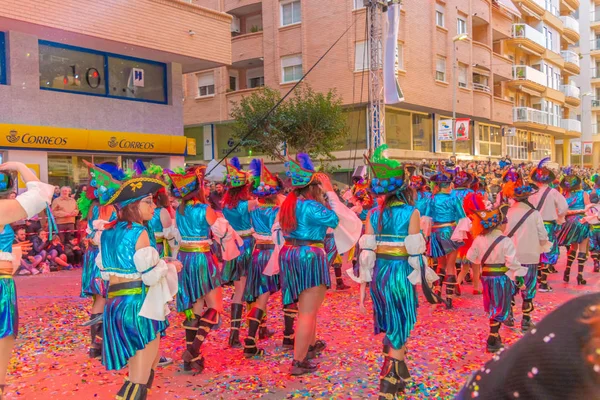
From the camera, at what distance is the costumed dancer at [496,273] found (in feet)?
19.6

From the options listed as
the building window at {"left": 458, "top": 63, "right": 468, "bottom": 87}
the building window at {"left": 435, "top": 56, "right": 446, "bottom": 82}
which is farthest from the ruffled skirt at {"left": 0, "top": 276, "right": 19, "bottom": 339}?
the building window at {"left": 458, "top": 63, "right": 468, "bottom": 87}

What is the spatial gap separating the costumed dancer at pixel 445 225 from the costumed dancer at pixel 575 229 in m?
2.84

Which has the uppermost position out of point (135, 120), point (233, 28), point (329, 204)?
point (233, 28)

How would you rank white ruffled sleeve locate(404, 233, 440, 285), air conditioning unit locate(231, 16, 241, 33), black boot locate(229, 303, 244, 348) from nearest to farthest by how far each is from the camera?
white ruffled sleeve locate(404, 233, 440, 285)
black boot locate(229, 303, 244, 348)
air conditioning unit locate(231, 16, 241, 33)

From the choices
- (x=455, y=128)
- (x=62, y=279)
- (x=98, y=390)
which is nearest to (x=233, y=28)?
(x=455, y=128)

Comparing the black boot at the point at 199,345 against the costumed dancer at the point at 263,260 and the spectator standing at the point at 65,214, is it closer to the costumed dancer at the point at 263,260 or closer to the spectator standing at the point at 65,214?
the costumed dancer at the point at 263,260

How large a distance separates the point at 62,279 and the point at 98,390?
6.80 meters

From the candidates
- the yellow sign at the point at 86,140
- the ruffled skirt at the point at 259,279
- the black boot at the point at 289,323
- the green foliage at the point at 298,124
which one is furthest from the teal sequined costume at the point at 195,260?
the green foliage at the point at 298,124

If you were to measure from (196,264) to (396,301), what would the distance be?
2.15m

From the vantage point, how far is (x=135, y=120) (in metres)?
16.2

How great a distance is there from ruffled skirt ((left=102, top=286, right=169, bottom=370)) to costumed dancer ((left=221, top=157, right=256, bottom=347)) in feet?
8.16

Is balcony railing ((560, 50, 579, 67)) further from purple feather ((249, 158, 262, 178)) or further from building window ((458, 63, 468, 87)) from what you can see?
purple feather ((249, 158, 262, 178))

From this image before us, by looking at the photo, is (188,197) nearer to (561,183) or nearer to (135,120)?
(561,183)

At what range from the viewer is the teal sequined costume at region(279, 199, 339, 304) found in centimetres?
523
